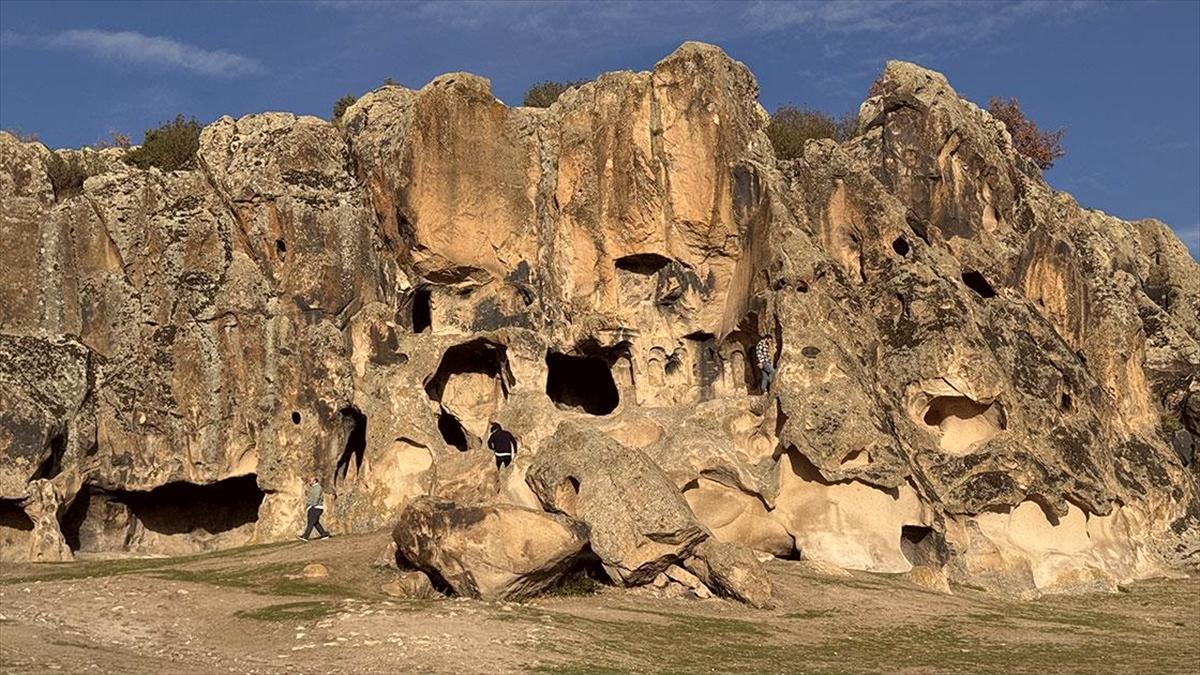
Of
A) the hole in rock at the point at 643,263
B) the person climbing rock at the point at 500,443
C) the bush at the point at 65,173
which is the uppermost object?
the bush at the point at 65,173

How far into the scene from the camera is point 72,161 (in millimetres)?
39969

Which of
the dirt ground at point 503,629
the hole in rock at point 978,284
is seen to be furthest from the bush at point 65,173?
the hole in rock at point 978,284

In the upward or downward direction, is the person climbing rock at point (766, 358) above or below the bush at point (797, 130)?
below

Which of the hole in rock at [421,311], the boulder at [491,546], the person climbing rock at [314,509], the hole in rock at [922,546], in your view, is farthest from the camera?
the hole in rock at [421,311]

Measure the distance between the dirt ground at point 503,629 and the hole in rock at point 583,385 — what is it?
1262 cm

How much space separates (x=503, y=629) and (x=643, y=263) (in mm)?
19579

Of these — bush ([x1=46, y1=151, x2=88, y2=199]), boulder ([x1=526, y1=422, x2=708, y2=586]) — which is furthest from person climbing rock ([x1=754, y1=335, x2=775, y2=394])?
bush ([x1=46, y1=151, x2=88, y2=199])

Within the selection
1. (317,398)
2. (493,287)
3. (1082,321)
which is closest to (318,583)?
(317,398)

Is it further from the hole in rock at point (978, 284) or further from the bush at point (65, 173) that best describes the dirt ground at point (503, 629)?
the bush at point (65, 173)

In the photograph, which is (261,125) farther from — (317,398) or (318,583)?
(318,583)

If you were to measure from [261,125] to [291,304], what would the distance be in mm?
5691

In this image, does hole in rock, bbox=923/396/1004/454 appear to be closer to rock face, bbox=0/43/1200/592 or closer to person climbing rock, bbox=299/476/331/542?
rock face, bbox=0/43/1200/592

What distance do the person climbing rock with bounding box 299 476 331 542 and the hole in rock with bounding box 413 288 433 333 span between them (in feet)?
21.2

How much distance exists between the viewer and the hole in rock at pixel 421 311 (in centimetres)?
3909
